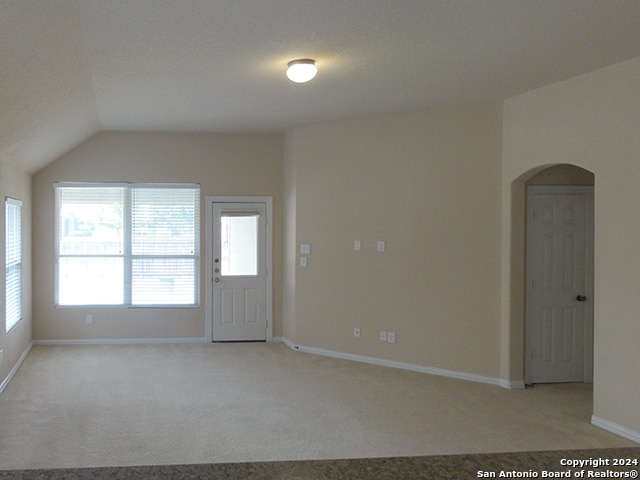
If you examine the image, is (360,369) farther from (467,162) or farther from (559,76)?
(559,76)

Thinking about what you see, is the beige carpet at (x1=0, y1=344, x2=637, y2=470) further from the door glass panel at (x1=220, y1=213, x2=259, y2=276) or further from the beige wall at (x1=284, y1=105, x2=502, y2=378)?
the door glass panel at (x1=220, y1=213, x2=259, y2=276)

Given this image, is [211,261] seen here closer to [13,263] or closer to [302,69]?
[13,263]

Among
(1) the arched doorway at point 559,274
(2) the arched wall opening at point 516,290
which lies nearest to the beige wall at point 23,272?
(2) the arched wall opening at point 516,290

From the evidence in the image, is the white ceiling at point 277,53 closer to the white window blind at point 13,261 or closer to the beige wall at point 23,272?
the beige wall at point 23,272

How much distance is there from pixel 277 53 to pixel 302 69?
0.77 ft

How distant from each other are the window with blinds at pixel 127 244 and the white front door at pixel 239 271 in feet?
0.89

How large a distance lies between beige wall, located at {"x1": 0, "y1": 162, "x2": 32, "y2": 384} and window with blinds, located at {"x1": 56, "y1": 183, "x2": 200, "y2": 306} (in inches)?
17.2

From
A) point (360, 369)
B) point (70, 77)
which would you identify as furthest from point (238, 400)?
point (70, 77)

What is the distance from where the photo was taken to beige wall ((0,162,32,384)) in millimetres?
5590

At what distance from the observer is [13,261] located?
6266mm

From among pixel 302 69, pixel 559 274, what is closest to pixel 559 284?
pixel 559 274

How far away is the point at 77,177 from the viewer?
742 cm

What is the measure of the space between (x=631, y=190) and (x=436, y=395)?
2.36 meters

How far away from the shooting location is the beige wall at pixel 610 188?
425cm
